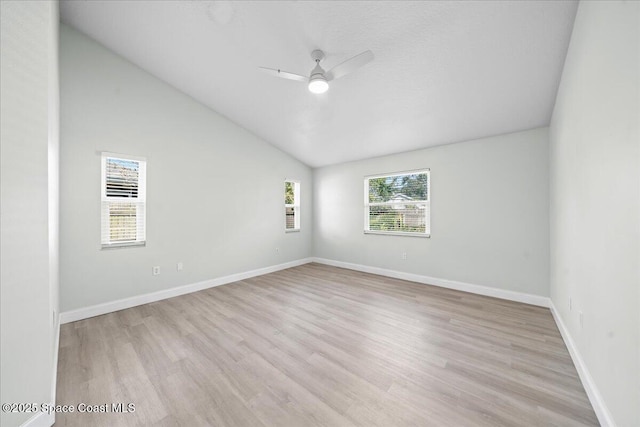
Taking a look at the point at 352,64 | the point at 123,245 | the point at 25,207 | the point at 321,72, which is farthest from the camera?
the point at 123,245

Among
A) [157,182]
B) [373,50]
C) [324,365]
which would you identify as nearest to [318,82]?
[373,50]

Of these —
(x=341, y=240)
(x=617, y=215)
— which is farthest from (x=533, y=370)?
(x=341, y=240)

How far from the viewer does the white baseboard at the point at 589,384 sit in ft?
4.44

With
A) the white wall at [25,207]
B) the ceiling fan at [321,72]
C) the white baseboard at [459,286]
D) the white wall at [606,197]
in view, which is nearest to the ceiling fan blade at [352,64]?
the ceiling fan at [321,72]

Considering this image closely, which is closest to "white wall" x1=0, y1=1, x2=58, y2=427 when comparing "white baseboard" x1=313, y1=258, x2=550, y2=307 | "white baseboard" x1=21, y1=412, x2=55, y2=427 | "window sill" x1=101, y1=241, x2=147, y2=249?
"white baseboard" x1=21, y1=412, x2=55, y2=427

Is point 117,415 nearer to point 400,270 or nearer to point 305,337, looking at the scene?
point 305,337

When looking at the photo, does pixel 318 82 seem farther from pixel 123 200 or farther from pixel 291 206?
pixel 291 206

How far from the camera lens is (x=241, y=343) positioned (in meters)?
2.33

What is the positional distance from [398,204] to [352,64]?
304 cm

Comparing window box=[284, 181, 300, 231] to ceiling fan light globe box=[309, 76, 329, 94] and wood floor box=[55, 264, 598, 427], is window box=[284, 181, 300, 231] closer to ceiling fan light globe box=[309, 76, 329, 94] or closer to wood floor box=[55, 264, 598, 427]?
wood floor box=[55, 264, 598, 427]

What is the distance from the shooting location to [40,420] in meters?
1.37

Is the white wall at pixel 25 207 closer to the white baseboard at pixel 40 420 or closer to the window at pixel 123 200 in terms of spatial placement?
the white baseboard at pixel 40 420

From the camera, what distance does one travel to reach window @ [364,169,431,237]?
4320 mm

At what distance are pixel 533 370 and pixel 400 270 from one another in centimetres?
266
